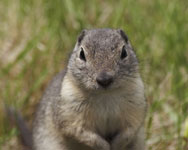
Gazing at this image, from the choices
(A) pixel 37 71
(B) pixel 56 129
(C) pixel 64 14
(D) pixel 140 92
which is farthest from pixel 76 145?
(C) pixel 64 14

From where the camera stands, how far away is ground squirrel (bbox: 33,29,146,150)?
4.13 metres

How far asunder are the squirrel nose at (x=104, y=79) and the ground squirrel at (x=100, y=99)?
0.11 metres

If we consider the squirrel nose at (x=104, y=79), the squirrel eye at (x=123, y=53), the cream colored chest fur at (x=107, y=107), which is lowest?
the cream colored chest fur at (x=107, y=107)

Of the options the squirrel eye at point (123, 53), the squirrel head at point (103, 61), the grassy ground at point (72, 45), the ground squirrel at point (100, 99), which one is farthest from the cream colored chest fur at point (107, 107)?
the grassy ground at point (72, 45)

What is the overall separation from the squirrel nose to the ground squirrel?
0.11m

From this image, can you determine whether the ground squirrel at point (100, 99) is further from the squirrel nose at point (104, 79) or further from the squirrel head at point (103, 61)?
the squirrel nose at point (104, 79)

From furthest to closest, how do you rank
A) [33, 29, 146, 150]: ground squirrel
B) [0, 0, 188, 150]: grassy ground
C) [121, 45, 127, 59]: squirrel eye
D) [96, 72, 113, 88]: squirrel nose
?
[0, 0, 188, 150]: grassy ground, [121, 45, 127, 59]: squirrel eye, [33, 29, 146, 150]: ground squirrel, [96, 72, 113, 88]: squirrel nose

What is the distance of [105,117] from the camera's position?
14.3ft

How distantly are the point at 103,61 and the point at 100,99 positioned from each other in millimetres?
420

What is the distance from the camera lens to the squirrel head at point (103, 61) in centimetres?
397

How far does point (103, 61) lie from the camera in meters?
4.05

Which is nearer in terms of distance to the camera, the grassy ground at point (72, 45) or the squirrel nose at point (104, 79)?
the squirrel nose at point (104, 79)

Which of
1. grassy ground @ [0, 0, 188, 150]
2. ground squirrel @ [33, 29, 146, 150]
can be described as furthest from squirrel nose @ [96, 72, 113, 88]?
grassy ground @ [0, 0, 188, 150]

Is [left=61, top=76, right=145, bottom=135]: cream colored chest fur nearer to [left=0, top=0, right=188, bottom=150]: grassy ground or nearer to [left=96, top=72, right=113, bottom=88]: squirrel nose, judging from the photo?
[left=96, top=72, right=113, bottom=88]: squirrel nose
